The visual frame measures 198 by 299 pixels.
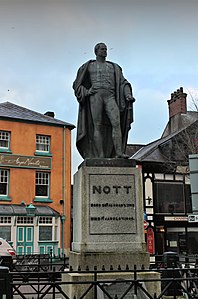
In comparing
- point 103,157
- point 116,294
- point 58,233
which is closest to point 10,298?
point 116,294

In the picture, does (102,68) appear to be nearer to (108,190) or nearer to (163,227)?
(108,190)

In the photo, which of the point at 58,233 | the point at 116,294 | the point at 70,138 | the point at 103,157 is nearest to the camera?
the point at 116,294

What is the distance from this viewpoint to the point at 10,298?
17.2ft

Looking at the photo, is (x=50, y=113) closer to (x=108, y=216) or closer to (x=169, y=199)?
(x=169, y=199)

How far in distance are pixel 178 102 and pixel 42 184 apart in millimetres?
14595

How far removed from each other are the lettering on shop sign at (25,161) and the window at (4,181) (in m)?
0.62

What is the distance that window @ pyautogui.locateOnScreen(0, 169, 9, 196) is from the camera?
28.7 m

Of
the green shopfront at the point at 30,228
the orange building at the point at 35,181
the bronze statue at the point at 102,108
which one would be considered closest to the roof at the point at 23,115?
the orange building at the point at 35,181

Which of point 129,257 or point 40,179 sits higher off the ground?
point 40,179

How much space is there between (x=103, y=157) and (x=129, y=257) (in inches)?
81.6

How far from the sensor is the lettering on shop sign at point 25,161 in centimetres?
2905

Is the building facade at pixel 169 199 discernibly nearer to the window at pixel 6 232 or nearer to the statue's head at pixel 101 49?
the window at pixel 6 232

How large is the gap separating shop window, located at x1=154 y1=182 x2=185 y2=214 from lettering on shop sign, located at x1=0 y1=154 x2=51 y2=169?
849cm

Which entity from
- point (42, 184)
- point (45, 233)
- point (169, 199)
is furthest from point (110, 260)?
point (169, 199)
